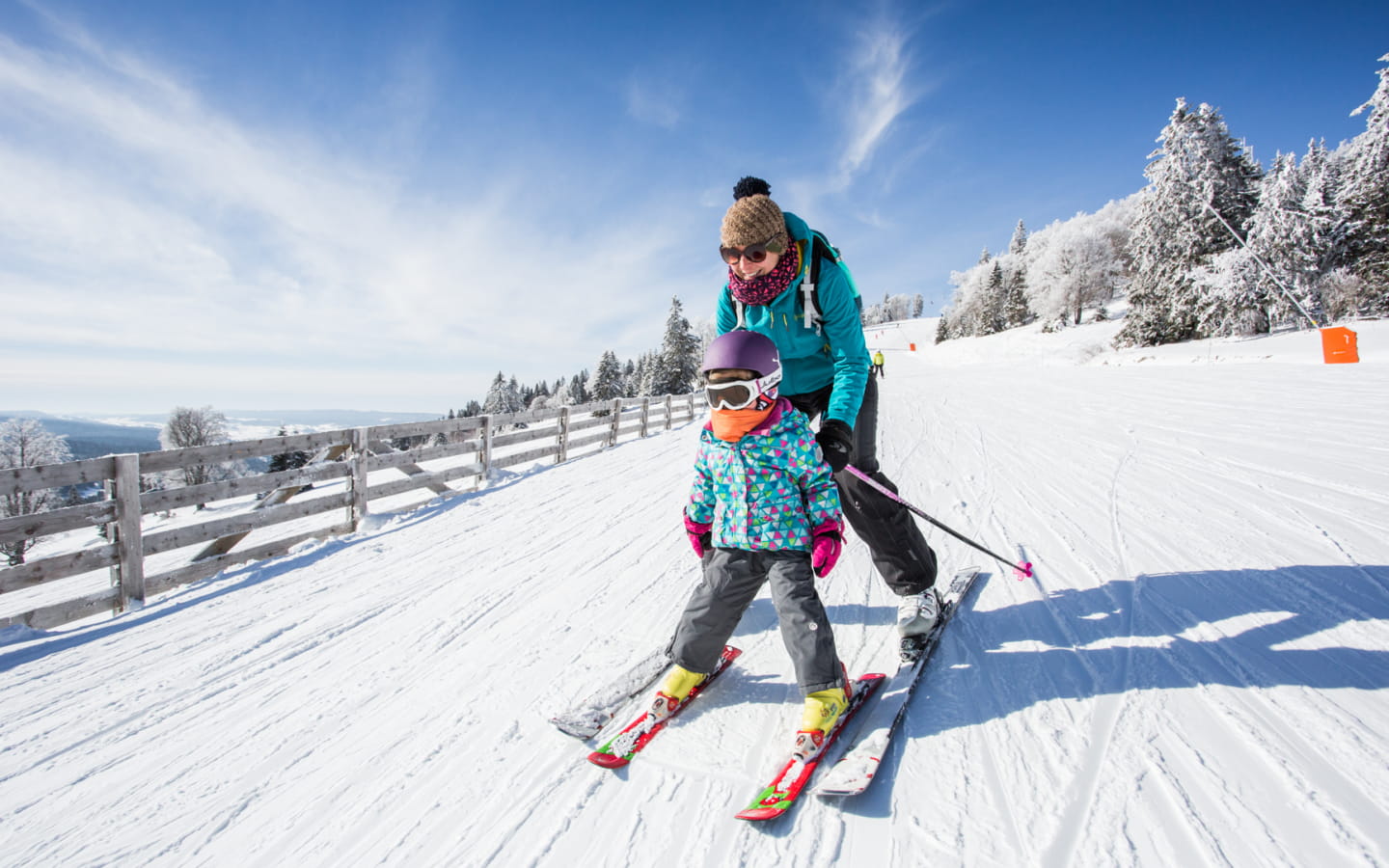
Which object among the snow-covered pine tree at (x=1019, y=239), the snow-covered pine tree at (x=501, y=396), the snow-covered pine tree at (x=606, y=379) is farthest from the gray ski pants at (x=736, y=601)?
the snow-covered pine tree at (x=1019, y=239)

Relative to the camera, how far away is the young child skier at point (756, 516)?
1.92 m

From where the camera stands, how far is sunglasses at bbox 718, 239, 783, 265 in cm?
217

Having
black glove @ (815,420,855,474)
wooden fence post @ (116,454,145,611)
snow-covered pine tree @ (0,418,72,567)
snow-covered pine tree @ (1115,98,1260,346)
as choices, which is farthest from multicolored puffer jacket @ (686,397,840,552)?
snow-covered pine tree @ (0,418,72,567)

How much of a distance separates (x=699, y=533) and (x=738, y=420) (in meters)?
0.50

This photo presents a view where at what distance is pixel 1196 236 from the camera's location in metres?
22.7

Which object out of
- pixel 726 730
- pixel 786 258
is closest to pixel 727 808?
pixel 726 730

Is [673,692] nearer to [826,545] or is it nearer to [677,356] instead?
[826,545]

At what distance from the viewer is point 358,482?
5777mm

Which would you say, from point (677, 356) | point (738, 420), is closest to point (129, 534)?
point (738, 420)

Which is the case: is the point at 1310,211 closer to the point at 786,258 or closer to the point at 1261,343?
the point at 1261,343

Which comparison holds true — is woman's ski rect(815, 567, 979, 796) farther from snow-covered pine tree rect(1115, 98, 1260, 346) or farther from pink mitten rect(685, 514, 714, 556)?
snow-covered pine tree rect(1115, 98, 1260, 346)

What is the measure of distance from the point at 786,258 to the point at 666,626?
195cm

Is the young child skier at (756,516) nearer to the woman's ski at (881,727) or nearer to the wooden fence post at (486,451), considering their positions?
the woman's ski at (881,727)

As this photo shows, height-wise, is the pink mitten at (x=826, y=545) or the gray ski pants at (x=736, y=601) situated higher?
the pink mitten at (x=826, y=545)
